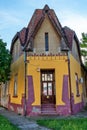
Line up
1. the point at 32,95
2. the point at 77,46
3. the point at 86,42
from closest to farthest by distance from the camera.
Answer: the point at 32,95 → the point at 77,46 → the point at 86,42

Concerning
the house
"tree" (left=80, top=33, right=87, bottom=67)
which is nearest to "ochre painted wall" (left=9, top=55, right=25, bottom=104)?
the house

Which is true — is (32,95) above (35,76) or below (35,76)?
below

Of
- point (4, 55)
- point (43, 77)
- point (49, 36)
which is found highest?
point (49, 36)

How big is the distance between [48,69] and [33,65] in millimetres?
1284

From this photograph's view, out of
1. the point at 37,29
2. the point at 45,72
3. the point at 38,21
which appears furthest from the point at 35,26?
the point at 45,72

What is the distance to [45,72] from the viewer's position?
18.7m

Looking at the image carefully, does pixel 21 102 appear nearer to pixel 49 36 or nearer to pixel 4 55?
pixel 4 55

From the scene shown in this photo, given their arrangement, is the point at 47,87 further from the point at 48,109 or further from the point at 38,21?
the point at 38,21

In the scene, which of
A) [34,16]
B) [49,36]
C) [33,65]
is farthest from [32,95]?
[34,16]

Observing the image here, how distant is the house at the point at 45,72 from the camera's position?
17.5m

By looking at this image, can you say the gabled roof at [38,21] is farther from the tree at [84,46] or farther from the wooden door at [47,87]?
the tree at [84,46]

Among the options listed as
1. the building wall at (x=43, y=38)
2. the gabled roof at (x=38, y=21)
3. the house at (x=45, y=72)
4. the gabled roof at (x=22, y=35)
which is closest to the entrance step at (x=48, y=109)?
the house at (x=45, y=72)

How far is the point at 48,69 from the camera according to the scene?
1833 cm

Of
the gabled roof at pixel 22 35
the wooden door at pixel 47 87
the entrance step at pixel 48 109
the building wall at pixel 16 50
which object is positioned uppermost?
the gabled roof at pixel 22 35
